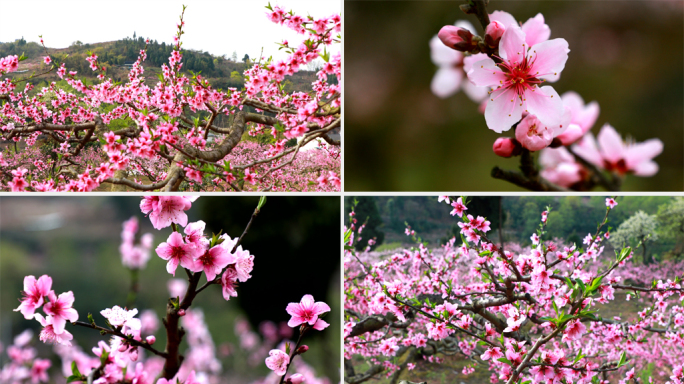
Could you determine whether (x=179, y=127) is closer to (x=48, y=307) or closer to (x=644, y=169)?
(x=48, y=307)

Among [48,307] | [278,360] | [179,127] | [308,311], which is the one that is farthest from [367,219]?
[48,307]

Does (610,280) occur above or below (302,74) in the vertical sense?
below

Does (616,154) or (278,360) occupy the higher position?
(616,154)

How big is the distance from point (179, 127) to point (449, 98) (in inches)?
27.8

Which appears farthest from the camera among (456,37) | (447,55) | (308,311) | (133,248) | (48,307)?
(133,248)

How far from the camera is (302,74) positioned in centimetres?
96

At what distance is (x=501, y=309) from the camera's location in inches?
44.9

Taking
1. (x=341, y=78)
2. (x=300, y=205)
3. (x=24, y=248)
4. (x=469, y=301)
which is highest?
(x=341, y=78)

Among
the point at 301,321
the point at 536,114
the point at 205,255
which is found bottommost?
the point at 301,321

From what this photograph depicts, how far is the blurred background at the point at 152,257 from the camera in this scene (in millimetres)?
967

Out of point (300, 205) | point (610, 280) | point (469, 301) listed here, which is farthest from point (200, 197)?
point (610, 280)

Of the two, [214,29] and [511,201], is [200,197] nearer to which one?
[214,29]

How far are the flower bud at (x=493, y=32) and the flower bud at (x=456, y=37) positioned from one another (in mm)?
24

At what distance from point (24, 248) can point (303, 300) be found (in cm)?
76
